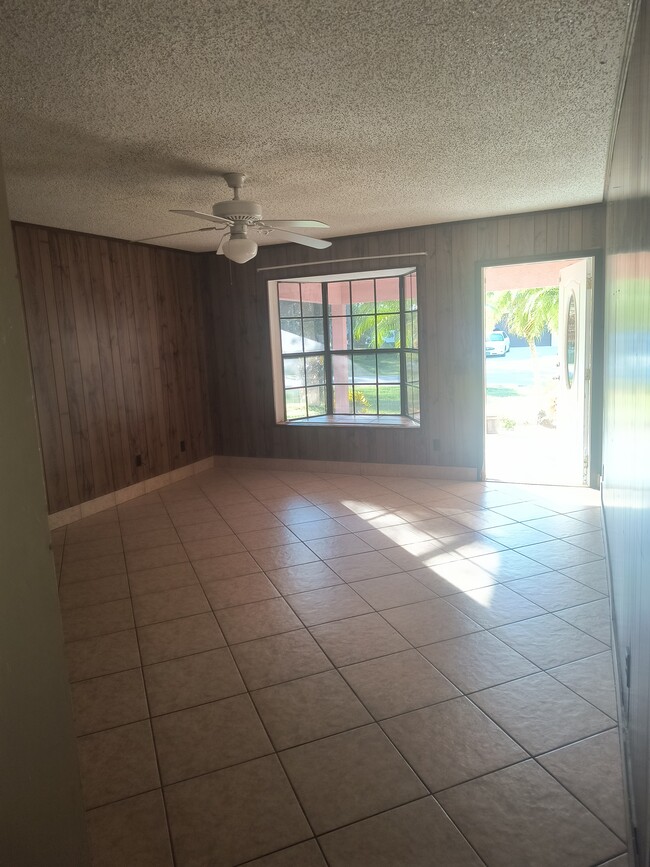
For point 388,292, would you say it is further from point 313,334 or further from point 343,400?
point 343,400

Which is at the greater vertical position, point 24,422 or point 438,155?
point 438,155

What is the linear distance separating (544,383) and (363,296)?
7.29m

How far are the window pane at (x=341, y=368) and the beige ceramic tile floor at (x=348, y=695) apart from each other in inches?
101

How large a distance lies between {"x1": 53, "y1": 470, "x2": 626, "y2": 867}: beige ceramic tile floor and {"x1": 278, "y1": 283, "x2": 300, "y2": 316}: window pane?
2.92 metres

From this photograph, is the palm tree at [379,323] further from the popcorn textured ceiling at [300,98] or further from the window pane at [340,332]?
the popcorn textured ceiling at [300,98]

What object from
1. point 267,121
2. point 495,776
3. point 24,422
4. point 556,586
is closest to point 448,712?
point 495,776

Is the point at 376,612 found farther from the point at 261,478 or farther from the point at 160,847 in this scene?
the point at 261,478

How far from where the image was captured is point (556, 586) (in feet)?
10.8

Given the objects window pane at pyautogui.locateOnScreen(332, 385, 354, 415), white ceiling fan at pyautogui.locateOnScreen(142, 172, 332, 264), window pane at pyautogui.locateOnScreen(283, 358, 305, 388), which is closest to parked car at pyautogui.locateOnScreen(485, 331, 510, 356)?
window pane at pyautogui.locateOnScreen(332, 385, 354, 415)

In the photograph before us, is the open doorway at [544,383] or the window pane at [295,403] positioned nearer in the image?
the open doorway at [544,383]

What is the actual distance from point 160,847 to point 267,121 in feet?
9.24

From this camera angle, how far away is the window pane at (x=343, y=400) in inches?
263

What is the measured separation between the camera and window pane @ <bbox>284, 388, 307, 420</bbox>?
662 cm

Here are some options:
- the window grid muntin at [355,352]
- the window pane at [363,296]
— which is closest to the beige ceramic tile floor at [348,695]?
the window grid muntin at [355,352]
